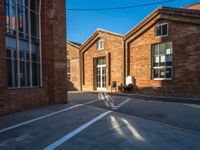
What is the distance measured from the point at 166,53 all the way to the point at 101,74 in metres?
7.09

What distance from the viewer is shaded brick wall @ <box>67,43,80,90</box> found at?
65.6 ft

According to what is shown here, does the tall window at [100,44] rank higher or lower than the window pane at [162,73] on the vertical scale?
higher

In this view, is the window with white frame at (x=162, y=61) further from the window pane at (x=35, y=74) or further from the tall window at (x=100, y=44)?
the window pane at (x=35, y=74)

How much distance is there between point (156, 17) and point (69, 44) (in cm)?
1088

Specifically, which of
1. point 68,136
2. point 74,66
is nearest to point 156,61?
point 74,66

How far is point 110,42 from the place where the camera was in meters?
16.9

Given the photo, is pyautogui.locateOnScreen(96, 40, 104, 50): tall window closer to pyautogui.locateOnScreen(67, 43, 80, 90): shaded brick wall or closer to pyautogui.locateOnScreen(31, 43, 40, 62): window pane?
pyautogui.locateOnScreen(67, 43, 80, 90): shaded brick wall

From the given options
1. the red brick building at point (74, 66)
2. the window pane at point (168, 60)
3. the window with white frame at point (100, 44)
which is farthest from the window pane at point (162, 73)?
the red brick building at point (74, 66)

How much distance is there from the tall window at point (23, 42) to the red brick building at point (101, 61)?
8918mm

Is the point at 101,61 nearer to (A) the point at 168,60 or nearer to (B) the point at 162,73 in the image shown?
(B) the point at 162,73

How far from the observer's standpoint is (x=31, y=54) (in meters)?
8.04

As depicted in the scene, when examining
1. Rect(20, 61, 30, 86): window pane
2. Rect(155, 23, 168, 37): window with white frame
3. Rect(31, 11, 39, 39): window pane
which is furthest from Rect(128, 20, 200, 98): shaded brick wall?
Rect(20, 61, 30, 86): window pane

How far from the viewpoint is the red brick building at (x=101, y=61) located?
16.3 meters

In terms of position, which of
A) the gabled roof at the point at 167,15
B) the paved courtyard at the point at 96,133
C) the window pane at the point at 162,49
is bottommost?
the paved courtyard at the point at 96,133
